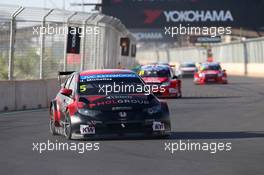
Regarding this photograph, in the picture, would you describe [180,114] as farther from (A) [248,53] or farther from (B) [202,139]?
(A) [248,53]

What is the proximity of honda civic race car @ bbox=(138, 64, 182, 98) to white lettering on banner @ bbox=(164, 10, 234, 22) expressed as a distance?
103ft

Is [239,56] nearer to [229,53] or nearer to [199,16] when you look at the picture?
[229,53]

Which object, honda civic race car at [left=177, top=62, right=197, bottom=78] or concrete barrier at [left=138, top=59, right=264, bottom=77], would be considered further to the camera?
honda civic race car at [left=177, top=62, right=197, bottom=78]

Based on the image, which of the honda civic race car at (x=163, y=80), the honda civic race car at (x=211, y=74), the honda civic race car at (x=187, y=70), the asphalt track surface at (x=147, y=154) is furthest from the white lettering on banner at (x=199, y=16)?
the asphalt track surface at (x=147, y=154)

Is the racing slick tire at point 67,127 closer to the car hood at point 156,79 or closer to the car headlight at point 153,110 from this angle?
the car headlight at point 153,110

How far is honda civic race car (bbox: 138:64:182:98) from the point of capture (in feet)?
105

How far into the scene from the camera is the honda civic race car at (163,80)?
3197 centimetres

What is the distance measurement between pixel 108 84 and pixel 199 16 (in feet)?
160

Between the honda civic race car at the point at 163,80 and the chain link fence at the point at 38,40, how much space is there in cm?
258

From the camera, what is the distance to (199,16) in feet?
211

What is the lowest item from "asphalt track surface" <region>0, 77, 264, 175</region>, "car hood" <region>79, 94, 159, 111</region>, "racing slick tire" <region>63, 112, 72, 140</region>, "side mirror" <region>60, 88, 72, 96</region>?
"asphalt track surface" <region>0, 77, 264, 175</region>

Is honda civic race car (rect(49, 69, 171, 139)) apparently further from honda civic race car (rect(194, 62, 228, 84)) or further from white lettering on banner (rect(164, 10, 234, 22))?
white lettering on banner (rect(164, 10, 234, 22))

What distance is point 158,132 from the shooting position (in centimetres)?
1533

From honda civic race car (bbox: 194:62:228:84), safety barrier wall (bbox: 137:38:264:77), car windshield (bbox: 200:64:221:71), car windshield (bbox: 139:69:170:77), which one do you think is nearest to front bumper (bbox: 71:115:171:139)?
car windshield (bbox: 139:69:170:77)
